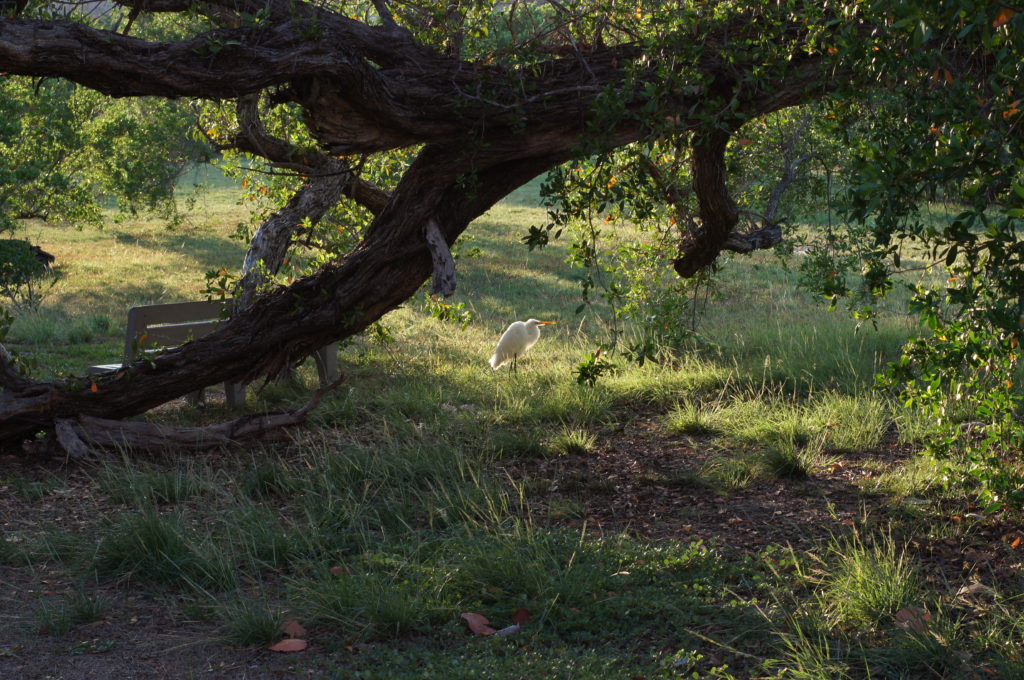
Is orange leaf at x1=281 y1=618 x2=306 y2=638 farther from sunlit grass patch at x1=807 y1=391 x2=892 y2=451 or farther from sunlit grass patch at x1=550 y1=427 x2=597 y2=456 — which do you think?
sunlit grass patch at x1=807 y1=391 x2=892 y2=451

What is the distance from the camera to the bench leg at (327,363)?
29.8 feet

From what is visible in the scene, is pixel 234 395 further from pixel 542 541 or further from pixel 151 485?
pixel 542 541

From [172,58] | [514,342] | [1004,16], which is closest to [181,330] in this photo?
[514,342]

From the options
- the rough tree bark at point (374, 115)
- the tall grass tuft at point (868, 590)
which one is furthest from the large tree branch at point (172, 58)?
the tall grass tuft at point (868, 590)

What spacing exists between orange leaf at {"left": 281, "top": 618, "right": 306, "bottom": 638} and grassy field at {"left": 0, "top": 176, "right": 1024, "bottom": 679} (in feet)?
0.07

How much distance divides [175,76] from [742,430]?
4281 millimetres

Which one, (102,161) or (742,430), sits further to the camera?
(102,161)

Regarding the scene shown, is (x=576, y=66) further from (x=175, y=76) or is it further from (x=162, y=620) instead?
(x=162, y=620)

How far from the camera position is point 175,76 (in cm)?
501

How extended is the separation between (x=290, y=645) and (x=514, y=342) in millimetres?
5389

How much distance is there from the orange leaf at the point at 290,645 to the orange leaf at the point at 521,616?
0.87 metres

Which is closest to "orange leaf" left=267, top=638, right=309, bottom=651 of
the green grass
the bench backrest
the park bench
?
the green grass

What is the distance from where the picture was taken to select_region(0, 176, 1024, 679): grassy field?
3811mm

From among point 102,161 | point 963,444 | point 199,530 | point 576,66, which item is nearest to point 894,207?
point 576,66
